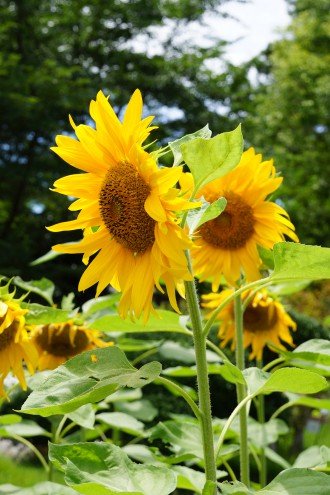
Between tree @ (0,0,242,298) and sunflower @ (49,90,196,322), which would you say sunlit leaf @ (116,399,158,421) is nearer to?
sunflower @ (49,90,196,322)

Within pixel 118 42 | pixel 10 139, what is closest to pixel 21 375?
pixel 10 139

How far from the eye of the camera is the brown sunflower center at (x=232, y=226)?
126 centimetres

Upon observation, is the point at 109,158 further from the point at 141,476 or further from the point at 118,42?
the point at 118,42

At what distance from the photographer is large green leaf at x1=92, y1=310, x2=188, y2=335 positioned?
110cm

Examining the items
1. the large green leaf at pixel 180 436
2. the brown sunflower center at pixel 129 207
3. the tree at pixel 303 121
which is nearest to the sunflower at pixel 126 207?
the brown sunflower center at pixel 129 207

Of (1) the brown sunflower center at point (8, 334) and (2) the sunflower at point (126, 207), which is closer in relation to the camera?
(2) the sunflower at point (126, 207)

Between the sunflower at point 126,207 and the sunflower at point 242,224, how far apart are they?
324 mm

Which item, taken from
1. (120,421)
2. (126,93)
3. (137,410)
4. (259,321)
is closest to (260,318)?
(259,321)

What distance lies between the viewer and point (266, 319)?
1.78m

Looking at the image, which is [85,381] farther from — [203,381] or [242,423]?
[242,423]

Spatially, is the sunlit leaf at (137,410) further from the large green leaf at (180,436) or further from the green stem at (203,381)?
the green stem at (203,381)

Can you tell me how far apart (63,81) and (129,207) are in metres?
10.5

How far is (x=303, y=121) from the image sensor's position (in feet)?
48.9

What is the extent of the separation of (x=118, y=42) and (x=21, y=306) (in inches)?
512
